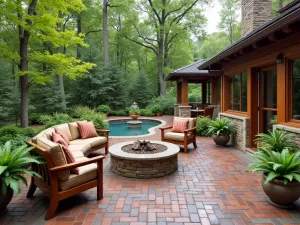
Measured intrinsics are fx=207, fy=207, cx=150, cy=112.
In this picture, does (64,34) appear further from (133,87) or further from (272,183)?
(133,87)

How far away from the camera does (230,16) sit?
A: 26.1 metres

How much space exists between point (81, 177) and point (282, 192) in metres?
3.06

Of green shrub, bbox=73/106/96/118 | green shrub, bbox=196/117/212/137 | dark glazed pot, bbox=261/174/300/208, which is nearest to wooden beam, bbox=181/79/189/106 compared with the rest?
green shrub, bbox=196/117/212/137

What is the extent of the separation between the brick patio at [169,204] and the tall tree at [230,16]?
25692 millimetres

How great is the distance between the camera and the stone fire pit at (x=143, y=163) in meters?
4.41

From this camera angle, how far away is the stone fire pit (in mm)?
4406

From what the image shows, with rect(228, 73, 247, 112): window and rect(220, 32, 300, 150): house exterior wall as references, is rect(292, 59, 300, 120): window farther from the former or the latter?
rect(228, 73, 247, 112): window

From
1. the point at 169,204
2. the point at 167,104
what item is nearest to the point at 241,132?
the point at 169,204

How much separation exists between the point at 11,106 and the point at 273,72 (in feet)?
46.9

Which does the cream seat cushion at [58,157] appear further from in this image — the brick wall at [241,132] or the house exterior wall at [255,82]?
the brick wall at [241,132]

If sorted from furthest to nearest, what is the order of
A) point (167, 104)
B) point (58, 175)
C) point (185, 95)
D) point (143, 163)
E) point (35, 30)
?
point (167, 104)
point (185, 95)
point (35, 30)
point (143, 163)
point (58, 175)

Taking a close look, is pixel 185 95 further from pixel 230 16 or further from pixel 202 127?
pixel 230 16

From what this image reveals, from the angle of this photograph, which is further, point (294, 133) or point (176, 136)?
point (176, 136)

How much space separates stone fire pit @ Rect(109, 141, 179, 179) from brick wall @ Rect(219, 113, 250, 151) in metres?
2.79
